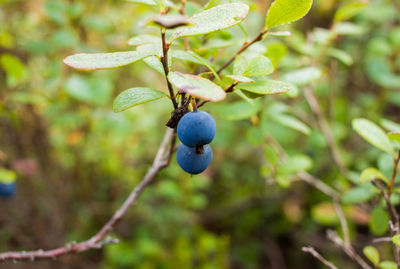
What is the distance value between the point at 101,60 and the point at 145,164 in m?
2.13

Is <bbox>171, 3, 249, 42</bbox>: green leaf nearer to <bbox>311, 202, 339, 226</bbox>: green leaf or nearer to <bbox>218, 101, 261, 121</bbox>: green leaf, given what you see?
<bbox>218, 101, 261, 121</bbox>: green leaf

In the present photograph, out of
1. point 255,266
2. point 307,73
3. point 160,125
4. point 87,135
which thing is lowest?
→ point 255,266

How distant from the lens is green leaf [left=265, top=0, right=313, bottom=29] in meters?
0.57

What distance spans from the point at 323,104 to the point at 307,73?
1.49 meters

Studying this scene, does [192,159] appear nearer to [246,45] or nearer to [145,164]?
[246,45]

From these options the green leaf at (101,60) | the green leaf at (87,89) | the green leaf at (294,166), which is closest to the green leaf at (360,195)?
the green leaf at (294,166)

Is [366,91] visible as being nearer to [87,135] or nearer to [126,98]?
[87,135]

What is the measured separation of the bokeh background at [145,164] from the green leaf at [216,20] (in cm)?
125

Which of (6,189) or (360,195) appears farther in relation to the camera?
(6,189)

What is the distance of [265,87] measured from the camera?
0.57 m

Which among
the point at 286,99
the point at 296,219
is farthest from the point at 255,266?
the point at 286,99

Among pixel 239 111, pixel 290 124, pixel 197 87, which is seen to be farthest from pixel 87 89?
pixel 197 87

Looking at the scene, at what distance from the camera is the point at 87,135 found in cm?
224

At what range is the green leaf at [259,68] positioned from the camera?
58 cm
